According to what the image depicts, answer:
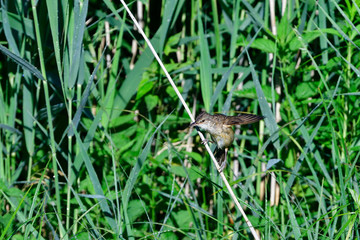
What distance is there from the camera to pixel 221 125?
2.85 m

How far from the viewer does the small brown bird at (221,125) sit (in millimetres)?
2672

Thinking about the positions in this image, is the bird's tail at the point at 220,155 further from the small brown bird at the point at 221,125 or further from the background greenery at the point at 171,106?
the background greenery at the point at 171,106

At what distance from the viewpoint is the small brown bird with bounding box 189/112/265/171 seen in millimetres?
2672

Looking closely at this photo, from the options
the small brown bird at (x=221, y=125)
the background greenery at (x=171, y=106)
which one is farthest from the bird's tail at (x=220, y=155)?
the background greenery at (x=171, y=106)

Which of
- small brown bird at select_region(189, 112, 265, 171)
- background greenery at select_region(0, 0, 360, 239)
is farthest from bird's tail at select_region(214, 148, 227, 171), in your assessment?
background greenery at select_region(0, 0, 360, 239)

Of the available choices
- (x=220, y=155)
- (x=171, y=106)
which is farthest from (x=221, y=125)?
(x=171, y=106)

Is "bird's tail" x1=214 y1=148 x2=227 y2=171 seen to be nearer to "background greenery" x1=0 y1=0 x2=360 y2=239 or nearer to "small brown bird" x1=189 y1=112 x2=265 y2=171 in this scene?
"small brown bird" x1=189 y1=112 x2=265 y2=171

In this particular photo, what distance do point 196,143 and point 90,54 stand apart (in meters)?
1.01

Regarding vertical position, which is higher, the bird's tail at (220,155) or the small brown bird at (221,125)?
the small brown bird at (221,125)

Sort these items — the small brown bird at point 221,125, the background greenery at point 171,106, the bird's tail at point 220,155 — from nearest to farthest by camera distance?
the small brown bird at point 221,125 < the background greenery at point 171,106 < the bird's tail at point 220,155

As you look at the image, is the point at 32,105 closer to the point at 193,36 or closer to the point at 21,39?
the point at 21,39

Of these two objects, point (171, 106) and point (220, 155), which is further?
point (171, 106)

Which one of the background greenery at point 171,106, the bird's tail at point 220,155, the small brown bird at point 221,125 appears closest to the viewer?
the small brown bird at point 221,125

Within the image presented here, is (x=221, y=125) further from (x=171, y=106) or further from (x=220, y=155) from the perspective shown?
(x=171, y=106)
